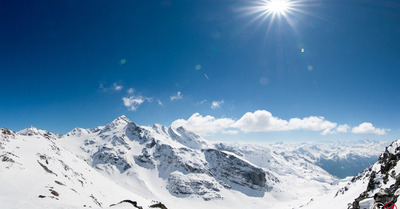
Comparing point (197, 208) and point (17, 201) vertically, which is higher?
point (197, 208)

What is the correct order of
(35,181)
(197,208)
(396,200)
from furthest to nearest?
(197,208) < (35,181) < (396,200)

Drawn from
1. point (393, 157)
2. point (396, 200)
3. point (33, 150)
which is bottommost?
point (396, 200)

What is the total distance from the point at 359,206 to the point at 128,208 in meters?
29.0

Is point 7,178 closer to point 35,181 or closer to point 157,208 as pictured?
point 35,181

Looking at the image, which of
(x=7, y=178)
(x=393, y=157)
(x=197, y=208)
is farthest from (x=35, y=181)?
(x=197, y=208)

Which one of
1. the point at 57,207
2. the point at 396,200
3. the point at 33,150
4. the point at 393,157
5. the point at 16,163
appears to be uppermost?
the point at 33,150

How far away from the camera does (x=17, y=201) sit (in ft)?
92.7

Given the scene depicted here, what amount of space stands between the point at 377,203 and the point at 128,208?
2883cm

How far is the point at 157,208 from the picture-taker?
111 feet

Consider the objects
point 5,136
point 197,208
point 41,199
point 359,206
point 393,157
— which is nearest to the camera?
point 359,206

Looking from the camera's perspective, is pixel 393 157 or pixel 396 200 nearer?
pixel 396 200

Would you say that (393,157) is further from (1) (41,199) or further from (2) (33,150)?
(2) (33,150)

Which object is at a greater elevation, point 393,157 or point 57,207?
point 393,157

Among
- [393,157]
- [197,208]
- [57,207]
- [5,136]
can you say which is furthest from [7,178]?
[197,208]
